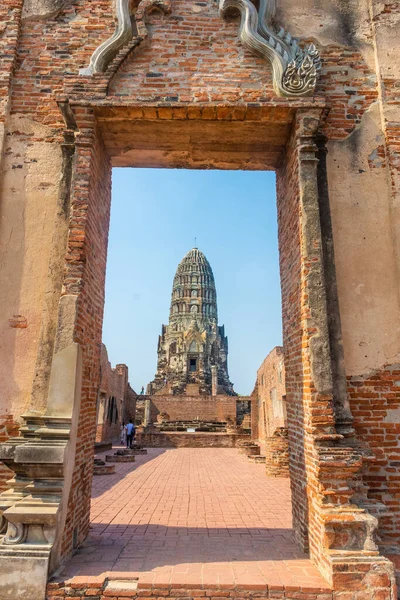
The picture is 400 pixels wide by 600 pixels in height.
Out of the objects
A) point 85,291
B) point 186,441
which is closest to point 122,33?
point 85,291

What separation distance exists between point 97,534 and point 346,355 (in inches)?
138

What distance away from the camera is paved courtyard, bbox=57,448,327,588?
147 inches

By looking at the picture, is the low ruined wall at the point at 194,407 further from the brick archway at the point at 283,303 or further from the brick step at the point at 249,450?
the brick archway at the point at 283,303

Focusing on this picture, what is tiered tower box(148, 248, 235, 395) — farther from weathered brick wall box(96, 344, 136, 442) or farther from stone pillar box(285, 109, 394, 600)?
stone pillar box(285, 109, 394, 600)

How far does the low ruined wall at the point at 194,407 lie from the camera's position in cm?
3494

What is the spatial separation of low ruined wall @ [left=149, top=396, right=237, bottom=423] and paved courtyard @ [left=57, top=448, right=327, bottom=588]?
81.5 feet

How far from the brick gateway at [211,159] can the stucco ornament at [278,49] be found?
0.02 metres

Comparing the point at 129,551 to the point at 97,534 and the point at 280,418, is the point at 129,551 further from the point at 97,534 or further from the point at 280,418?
the point at 280,418

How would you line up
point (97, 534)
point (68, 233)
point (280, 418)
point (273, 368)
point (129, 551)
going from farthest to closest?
point (273, 368)
point (280, 418)
point (97, 534)
point (68, 233)
point (129, 551)

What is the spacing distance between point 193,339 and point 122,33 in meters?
49.3

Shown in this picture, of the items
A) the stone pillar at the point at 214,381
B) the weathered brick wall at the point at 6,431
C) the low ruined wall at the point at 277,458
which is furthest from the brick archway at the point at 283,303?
the stone pillar at the point at 214,381

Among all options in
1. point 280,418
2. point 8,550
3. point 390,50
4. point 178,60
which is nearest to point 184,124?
point 178,60

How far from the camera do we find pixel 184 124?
516cm

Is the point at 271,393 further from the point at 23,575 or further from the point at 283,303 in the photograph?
the point at 23,575
